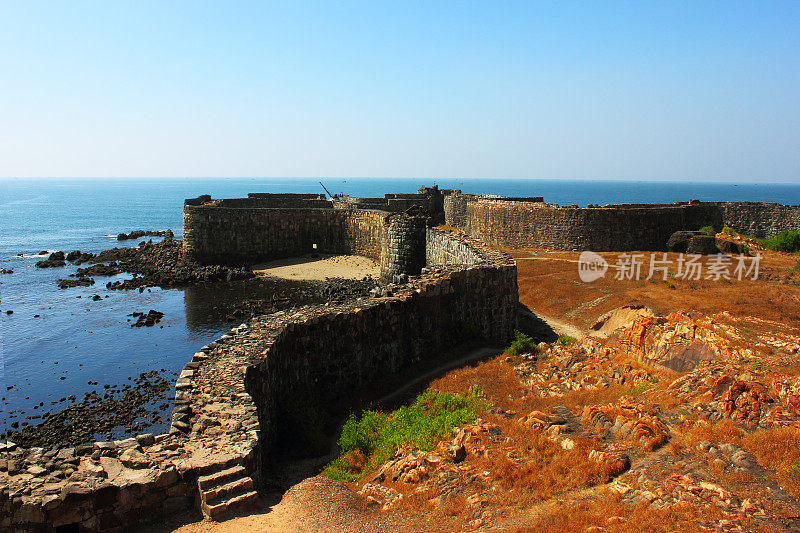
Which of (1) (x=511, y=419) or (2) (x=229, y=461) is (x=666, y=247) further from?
(2) (x=229, y=461)

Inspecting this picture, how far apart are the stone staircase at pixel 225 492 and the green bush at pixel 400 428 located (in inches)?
92.0

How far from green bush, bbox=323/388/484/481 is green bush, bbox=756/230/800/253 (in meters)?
36.0

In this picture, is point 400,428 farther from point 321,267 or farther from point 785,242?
point 785,242

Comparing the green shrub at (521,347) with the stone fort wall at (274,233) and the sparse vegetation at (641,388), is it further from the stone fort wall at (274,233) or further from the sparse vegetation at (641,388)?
the stone fort wall at (274,233)

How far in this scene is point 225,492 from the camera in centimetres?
796

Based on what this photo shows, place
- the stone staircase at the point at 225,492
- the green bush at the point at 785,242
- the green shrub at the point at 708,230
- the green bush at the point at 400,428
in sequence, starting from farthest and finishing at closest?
the green shrub at the point at 708,230
the green bush at the point at 785,242
the green bush at the point at 400,428
the stone staircase at the point at 225,492

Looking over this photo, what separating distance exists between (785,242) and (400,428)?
38829 mm

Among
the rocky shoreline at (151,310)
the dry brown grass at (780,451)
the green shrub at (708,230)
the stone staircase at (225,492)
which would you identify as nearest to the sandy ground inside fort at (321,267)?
the rocky shoreline at (151,310)

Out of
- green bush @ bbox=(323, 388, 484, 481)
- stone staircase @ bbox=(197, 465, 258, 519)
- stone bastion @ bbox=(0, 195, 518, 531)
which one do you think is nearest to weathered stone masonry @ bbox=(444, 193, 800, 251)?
stone bastion @ bbox=(0, 195, 518, 531)

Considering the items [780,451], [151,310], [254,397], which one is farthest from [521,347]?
[151,310]

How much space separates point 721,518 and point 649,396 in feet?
14.8

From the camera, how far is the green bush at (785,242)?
126ft

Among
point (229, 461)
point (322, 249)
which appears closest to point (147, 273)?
point (322, 249)

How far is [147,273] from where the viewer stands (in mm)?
43281
